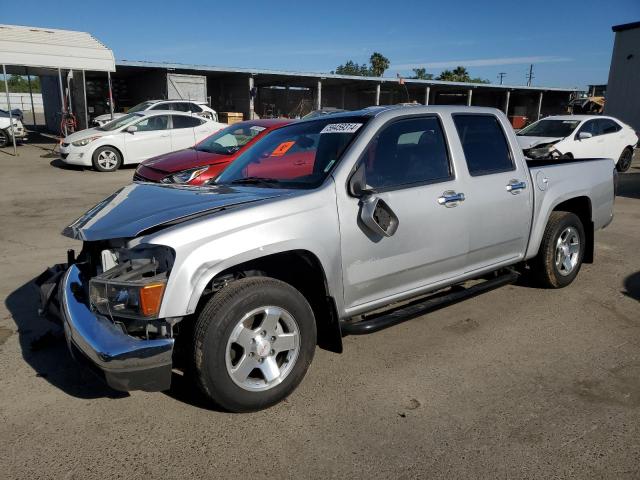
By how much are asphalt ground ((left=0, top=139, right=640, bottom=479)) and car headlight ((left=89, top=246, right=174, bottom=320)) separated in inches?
28.3

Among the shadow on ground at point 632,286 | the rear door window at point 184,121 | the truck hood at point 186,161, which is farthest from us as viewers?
the rear door window at point 184,121

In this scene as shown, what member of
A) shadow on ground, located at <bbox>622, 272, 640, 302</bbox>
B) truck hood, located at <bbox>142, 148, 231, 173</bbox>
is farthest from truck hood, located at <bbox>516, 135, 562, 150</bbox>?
truck hood, located at <bbox>142, 148, 231, 173</bbox>

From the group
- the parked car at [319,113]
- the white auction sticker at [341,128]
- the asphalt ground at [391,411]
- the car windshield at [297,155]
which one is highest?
the parked car at [319,113]

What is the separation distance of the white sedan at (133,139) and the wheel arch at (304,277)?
12122 mm

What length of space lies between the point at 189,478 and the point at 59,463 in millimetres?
686

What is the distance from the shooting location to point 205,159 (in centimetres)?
845

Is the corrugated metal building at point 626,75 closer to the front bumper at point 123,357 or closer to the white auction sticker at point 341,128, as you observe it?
the white auction sticker at point 341,128

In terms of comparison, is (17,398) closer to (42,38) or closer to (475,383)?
(475,383)

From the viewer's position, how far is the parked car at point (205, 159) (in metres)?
7.98

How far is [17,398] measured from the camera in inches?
122

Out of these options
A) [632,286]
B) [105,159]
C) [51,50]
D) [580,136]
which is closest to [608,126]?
[580,136]

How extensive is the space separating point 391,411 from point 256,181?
1.81 metres

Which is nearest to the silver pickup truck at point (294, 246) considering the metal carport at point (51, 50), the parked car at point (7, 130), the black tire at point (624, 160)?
the black tire at point (624, 160)

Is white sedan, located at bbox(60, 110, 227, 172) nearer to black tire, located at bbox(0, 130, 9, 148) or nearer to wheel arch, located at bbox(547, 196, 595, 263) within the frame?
black tire, located at bbox(0, 130, 9, 148)
